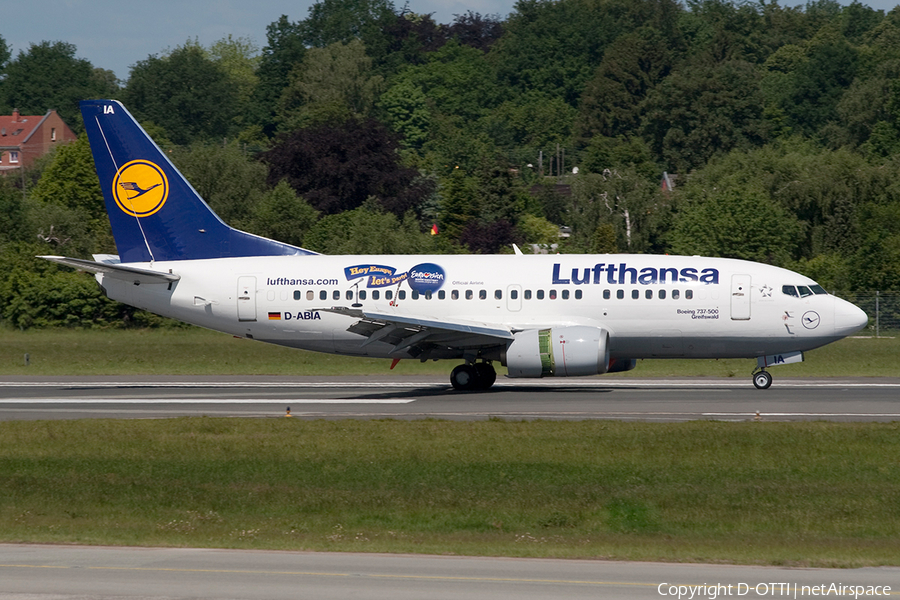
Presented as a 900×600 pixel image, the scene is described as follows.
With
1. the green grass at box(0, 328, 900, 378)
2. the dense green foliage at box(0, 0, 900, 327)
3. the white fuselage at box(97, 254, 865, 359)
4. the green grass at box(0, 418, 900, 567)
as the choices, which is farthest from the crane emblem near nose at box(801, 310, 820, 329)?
the dense green foliage at box(0, 0, 900, 327)

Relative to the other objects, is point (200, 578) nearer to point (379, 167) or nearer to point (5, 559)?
point (5, 559)

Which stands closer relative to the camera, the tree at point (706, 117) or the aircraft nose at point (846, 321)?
the aircraft nose at point (846, 321)

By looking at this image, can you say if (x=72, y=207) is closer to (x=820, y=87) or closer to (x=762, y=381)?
(x=762, y=381)

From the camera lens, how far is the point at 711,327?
117 ft

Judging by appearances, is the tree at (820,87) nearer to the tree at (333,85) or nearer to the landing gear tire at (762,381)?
the tree at (333,85)

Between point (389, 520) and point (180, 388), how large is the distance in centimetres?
2271

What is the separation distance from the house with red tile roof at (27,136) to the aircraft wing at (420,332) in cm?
15845

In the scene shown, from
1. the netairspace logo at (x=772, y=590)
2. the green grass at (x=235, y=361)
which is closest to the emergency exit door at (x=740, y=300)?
the green grass at (x=235, y=361)

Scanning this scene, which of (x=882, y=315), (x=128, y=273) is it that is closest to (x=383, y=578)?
(x=128, y=273)

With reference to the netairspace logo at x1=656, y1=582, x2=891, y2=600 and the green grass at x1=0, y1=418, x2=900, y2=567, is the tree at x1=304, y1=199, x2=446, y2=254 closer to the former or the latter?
the green grass at x1=0, y1=418, x2=900, y2=567

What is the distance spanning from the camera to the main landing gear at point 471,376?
3684 centimetres

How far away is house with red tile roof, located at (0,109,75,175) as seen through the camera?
600 ft

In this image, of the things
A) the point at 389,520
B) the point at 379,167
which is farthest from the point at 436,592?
the point at 379,167

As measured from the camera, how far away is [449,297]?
36.9m
